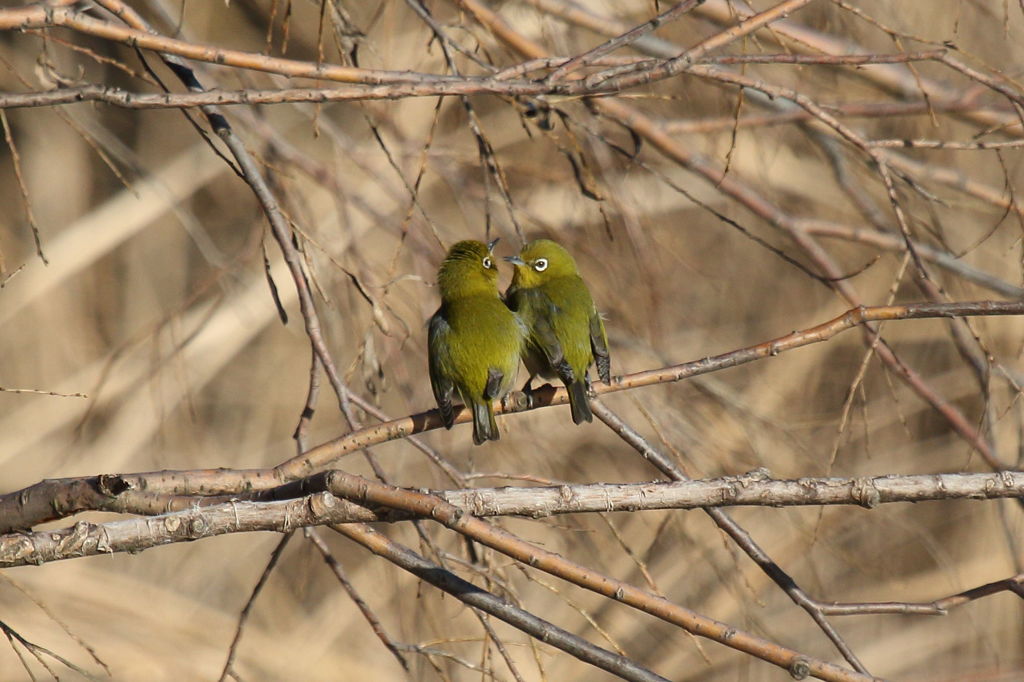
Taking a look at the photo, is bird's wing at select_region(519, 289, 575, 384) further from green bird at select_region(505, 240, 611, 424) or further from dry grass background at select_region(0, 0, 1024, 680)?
dry grass background at select_region(0, 0, 1024, 680)

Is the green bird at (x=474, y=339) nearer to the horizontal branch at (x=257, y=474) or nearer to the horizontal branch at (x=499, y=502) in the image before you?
the horizontal branch at (x=257, y=474)

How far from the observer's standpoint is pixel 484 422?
3914mm

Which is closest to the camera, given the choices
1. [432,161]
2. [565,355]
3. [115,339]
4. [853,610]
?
[853,610]

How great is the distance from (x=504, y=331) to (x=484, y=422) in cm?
41

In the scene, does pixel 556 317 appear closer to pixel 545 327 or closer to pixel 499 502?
pixel 545 327

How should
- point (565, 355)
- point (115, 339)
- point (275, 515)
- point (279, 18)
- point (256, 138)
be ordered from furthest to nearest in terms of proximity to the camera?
point (115, 339), point (279, 18), point (256, 138), point (565, 355), point (275, 515)

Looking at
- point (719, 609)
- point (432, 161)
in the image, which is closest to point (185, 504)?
point (432, 161)

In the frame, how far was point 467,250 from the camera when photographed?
171 inches

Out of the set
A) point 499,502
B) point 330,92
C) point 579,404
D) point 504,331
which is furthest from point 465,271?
point 499,502

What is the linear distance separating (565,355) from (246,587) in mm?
4454

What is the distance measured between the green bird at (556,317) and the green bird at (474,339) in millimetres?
104

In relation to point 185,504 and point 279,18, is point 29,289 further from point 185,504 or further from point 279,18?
point 185,504

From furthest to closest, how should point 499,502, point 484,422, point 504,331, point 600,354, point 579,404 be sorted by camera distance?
point 600,354 < point 504,331 < point 484,422 < point 579,404 < point 499,502

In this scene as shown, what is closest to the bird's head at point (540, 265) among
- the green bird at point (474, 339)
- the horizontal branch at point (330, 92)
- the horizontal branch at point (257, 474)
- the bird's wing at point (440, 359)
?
the green bird at point (474, 339)
